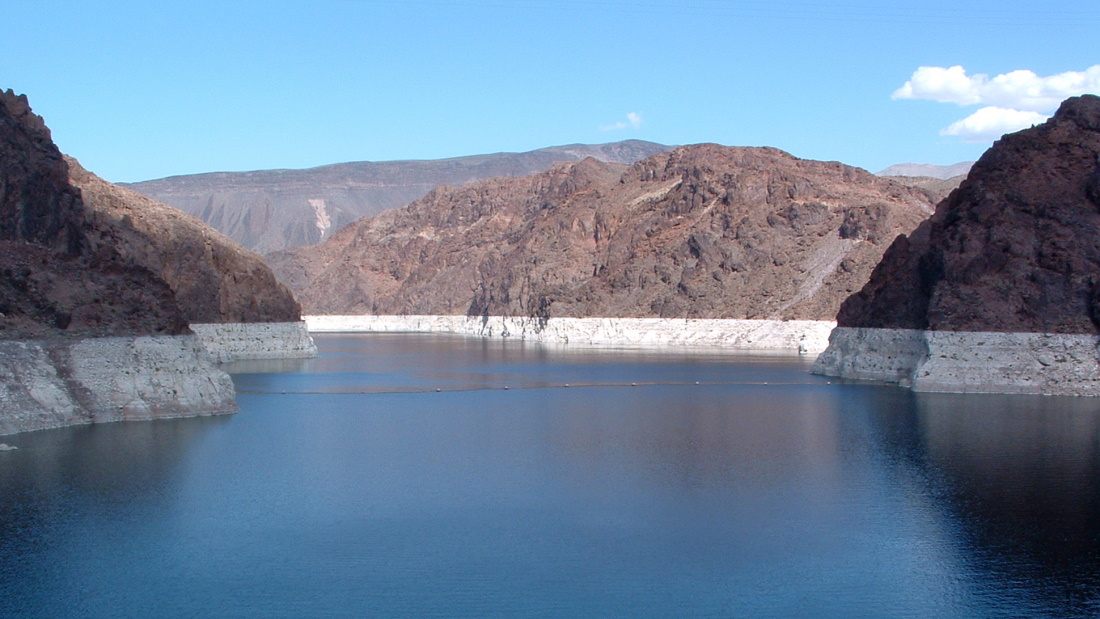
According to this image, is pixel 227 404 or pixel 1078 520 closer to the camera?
pixel 1078 520

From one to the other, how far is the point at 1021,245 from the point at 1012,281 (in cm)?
205

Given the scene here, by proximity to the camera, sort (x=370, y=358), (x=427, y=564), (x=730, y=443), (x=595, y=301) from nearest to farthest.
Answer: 1. (x=427, y=564)
2. (x=730, y=443)
3. (x=370, y=358)
4. (x=595, y=301)

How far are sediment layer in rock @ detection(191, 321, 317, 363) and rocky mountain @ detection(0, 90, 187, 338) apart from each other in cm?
2775

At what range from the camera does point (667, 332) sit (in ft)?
349

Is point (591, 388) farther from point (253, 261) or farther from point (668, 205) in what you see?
point (668, 205)

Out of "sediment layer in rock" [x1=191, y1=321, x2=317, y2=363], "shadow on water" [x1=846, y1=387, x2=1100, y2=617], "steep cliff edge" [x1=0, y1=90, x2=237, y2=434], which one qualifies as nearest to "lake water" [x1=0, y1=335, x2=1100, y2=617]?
"shadow on water" [x1=846, y1=387, x2=1100, y2=617]

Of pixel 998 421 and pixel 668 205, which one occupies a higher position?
pixel 668 205

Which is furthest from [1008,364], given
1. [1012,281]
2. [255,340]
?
[255,340]

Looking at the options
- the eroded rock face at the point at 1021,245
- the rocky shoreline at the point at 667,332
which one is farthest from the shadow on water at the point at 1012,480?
the rocky shoreline at the point at 667,332

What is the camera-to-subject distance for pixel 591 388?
180 ft

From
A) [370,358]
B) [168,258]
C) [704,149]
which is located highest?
[704,149]

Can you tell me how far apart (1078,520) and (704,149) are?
4644 inches

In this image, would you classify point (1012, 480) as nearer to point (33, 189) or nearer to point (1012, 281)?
point (1012, 281)

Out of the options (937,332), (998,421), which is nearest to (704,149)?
(937,332)
